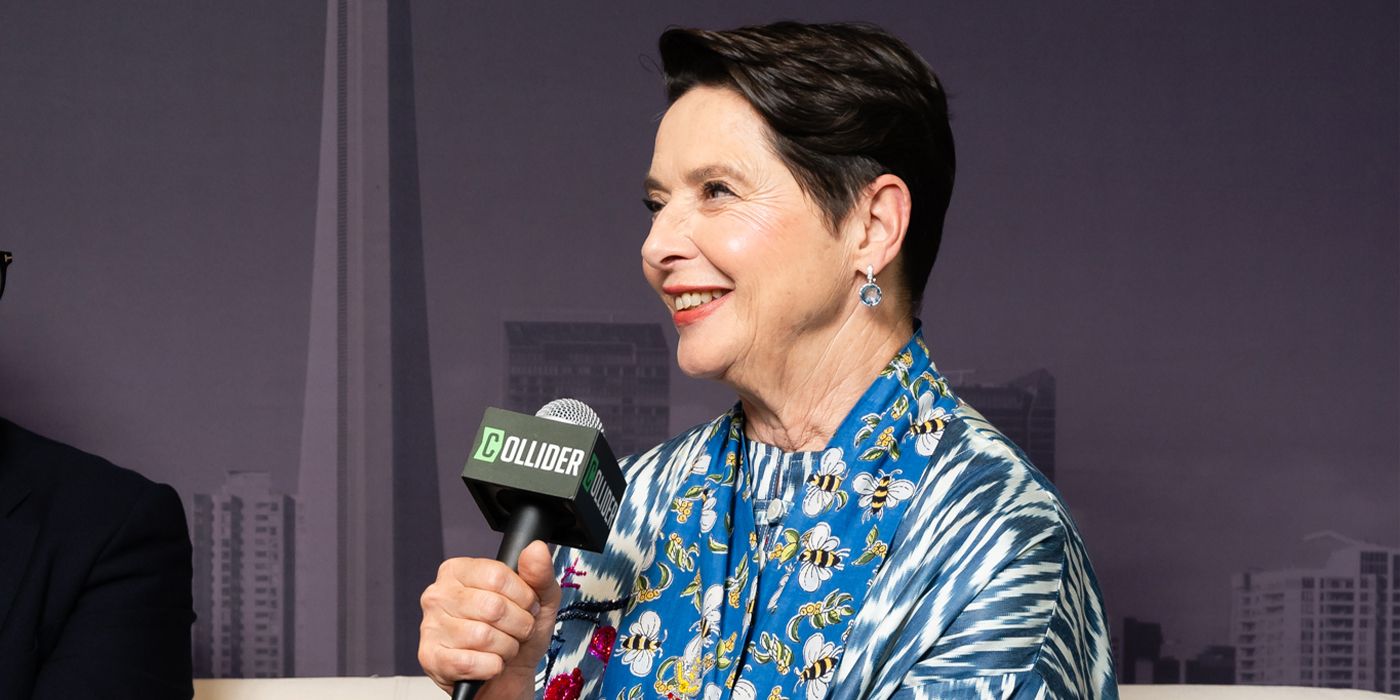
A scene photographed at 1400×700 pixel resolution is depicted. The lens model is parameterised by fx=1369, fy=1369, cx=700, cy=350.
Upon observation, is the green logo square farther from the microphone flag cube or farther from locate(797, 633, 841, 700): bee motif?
locate(797, 633, 841, 700): bee motif

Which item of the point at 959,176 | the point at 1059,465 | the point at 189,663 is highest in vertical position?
the point at 959,176

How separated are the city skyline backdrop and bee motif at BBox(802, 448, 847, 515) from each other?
139cm

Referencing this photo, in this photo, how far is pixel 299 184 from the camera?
9.03 feet

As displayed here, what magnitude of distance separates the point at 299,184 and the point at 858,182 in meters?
1.65

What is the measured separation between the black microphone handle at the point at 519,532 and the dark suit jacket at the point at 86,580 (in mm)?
1033

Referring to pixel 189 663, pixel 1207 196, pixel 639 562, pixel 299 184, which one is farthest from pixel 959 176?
pixel 189 663

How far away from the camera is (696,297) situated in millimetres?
1421

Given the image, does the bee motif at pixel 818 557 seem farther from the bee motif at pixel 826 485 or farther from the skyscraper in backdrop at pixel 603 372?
the skyscraper in backdrop at pixel 603 372

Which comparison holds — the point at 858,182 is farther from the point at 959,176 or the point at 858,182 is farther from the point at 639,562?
the point at 959,176

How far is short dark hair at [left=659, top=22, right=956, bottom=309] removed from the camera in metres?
1.39

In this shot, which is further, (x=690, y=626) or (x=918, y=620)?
(x=690, y=626)

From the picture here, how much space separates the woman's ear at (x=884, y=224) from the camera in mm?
1448

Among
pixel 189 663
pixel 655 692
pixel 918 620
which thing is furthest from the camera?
pixel 189 663

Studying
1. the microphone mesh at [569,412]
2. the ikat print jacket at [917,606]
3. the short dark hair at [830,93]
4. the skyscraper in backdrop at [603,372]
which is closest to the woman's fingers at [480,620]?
the microphone mesh at [569,412]
